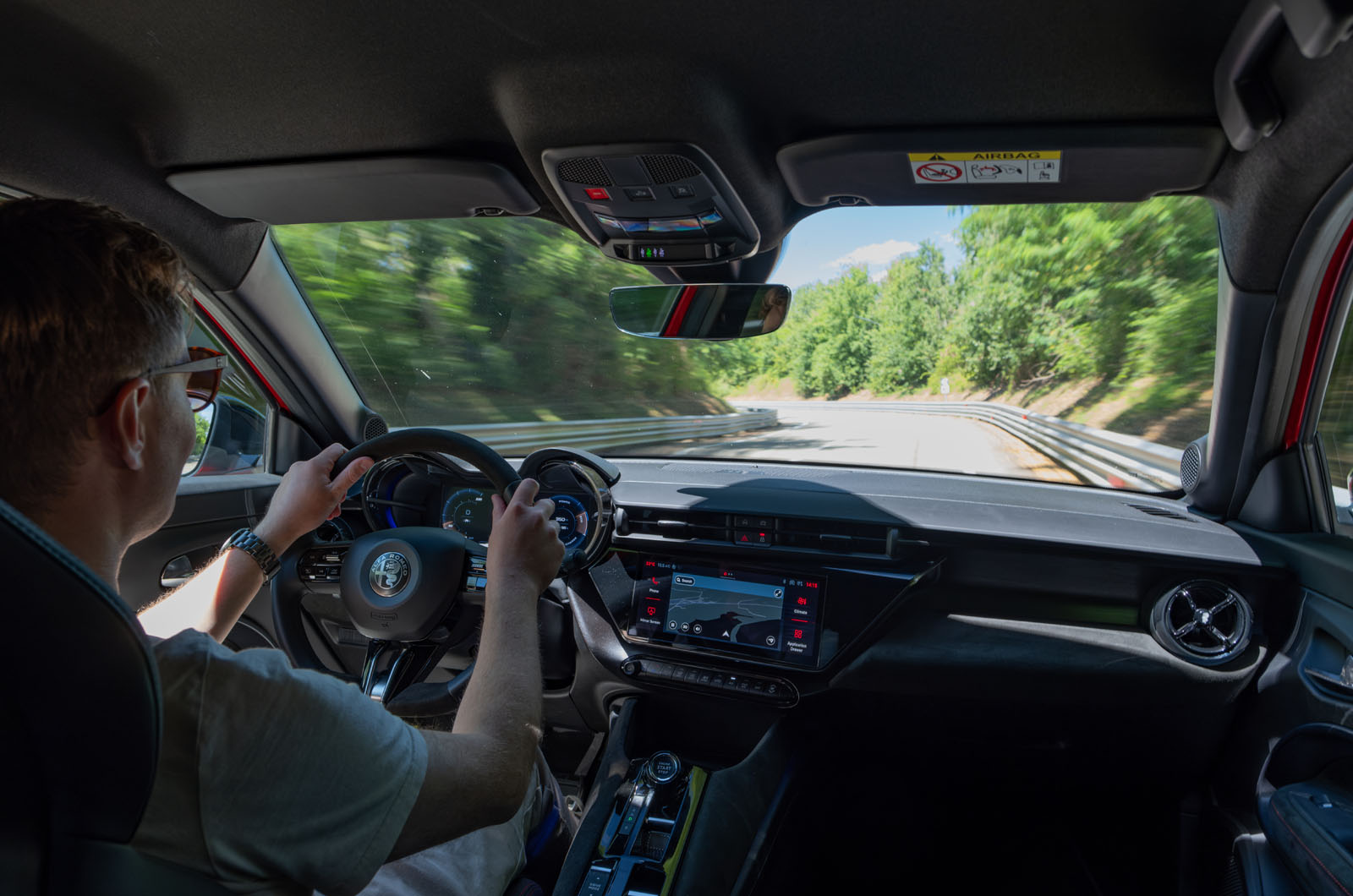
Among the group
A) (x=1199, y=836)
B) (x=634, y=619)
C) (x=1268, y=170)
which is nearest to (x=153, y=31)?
(x=634, y=619)

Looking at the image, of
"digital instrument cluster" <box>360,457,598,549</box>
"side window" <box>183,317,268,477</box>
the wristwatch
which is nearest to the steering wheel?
"digital instrument cluster" <box>360,457,598,549</box>

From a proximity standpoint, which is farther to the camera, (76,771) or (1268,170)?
(1268,170)

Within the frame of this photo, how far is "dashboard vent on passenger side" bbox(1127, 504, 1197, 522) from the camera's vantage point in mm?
2789

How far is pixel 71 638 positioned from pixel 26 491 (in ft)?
1.11

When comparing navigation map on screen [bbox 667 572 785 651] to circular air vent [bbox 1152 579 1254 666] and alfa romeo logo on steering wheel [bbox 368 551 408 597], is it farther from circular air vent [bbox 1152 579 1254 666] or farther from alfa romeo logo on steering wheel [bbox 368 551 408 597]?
circular air vent [bbox 1152 579 1254 666]

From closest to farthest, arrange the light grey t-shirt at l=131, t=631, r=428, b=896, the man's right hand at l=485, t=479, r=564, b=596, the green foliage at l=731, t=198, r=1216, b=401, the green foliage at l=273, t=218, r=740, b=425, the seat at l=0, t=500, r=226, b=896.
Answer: the seat at l=0, t=500, r=226, b=896 → the light grey t-shirt at l=131, t=631, r=428, b=896 → the man's right hand at l=485, t=479, r=564, b=596 → the green foliage at l=731, t=198, r=1216, b=401 → the green foliage at l=273, t=218, r=740, b=425

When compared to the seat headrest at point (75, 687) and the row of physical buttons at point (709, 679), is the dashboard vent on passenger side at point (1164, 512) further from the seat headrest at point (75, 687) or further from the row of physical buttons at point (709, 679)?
the seat headrest at point (75, 687)

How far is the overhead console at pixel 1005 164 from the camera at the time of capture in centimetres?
234

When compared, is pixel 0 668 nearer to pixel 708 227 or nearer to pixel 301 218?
pixel 708 227

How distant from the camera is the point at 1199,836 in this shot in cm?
285

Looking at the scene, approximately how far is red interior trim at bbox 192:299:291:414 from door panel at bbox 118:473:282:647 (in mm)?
376

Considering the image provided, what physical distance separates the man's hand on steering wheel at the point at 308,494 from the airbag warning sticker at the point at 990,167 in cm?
198

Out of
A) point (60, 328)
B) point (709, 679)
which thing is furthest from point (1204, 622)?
point (60, 328)

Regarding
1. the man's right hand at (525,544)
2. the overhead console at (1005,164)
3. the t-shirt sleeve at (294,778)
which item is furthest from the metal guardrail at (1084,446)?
the t-shirt sleeve at (294,778)
